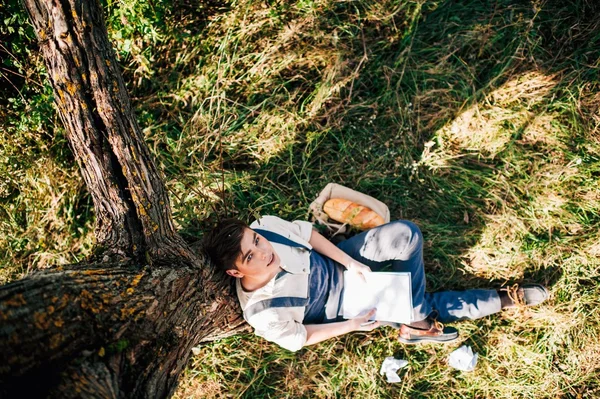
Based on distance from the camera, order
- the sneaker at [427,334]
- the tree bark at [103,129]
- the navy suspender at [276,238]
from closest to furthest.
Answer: the tree bark at [103,129], the navy suspender at [276,238], the sneaker at [427,334]

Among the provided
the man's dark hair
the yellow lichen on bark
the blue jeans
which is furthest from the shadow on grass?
the yellow lichen on bark

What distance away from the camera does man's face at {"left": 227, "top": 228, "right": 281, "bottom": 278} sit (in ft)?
8.79

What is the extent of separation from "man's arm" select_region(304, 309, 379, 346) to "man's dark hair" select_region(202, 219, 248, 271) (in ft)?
2.89

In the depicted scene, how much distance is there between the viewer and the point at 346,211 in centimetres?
358

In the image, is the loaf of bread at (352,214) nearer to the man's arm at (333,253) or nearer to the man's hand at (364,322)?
the man's arm at (333,253)

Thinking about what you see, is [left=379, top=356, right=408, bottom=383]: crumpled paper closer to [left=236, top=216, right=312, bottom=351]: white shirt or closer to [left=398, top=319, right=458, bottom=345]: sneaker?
[left=398, top=319, right=458, bottom=345]: sneaker

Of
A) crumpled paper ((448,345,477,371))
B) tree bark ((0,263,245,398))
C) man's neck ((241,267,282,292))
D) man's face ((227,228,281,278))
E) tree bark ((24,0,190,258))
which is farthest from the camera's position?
crumpled paper ((448,345,477,371))

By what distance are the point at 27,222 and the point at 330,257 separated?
2891 mm

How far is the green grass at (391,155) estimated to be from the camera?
11.8ft

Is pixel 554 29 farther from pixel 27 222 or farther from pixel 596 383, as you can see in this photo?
pixel 27 222

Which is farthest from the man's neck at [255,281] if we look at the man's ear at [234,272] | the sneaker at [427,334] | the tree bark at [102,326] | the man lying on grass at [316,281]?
the sneaker at [427,334]

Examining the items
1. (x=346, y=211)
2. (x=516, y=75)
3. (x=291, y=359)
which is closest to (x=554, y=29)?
(x=516, y=75)

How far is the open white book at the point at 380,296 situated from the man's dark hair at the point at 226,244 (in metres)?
1.13

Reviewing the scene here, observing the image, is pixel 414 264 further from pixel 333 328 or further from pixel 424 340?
pixel 333 328
